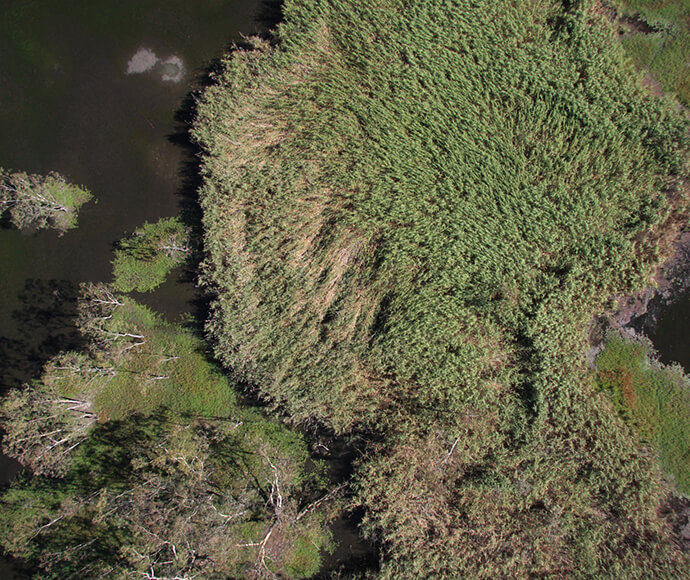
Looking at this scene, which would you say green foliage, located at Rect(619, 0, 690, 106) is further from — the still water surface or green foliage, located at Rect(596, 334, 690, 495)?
the still water surface

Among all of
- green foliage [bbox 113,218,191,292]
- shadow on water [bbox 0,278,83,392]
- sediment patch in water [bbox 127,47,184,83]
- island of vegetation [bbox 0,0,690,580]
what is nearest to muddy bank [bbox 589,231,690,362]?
island of vegetation [bbox 0,0,690,580]

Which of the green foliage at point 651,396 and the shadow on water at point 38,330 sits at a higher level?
the green foliage at point 651,396

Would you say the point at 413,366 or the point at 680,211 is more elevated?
the point at 680,211

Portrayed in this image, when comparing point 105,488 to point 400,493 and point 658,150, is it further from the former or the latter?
point 658,150

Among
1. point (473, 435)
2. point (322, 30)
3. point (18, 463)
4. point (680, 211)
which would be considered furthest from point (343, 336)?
point (18, 463)

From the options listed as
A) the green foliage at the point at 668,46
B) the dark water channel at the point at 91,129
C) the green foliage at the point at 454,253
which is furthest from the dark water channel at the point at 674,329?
the dark water channel at the point at 91,129

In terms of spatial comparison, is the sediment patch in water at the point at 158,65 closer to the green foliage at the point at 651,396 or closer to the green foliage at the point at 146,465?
the green foliage at the point at 146,465
